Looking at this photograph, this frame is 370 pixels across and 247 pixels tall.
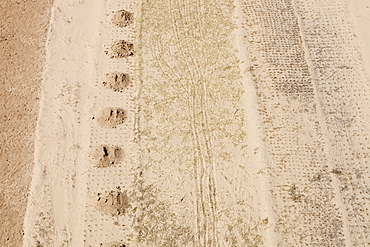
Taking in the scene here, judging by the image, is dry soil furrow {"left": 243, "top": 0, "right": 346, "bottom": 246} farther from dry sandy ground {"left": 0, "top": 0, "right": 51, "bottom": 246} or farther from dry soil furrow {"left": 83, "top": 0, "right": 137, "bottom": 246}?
dry sandy ground {"left": 0, "top": 0, "right": 51, "bottom": 246}

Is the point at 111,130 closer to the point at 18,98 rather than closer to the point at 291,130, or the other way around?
the point at 18,98

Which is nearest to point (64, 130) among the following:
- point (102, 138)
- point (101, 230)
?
point (102, 138)

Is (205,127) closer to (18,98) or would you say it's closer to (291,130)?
(291,130)

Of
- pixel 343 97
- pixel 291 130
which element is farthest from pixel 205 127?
pixel 343 97

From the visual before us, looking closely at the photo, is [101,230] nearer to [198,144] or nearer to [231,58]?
[198,144]

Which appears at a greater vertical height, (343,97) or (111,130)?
(343,97)

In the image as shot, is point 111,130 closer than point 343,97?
Yes
